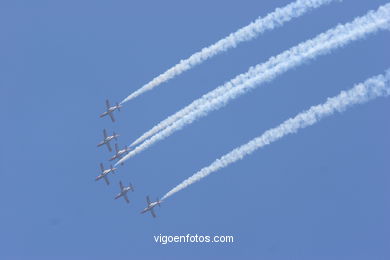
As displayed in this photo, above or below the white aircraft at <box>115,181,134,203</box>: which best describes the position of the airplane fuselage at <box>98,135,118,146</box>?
above

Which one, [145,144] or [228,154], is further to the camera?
[145,144]

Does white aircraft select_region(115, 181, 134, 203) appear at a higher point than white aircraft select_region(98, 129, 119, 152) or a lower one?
lower

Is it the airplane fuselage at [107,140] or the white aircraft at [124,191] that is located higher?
the airplane fuselage at [107,140]

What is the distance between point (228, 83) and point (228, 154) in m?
4.58

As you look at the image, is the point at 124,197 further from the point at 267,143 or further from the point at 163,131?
the point at 267,143

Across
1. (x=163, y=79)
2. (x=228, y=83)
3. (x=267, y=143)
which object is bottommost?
(x=267, y=143)

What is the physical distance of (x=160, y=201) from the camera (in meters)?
65.2

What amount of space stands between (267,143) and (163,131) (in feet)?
27.7

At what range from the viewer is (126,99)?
202 ft

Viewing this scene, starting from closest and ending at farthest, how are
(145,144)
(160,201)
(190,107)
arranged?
(190,107) → (145,144) → (160,201)

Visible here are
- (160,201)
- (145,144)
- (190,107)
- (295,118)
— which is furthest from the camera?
(160,201)

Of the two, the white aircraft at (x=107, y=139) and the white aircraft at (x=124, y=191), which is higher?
the white aircraft at (x=107, y=139)

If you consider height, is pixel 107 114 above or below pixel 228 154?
above

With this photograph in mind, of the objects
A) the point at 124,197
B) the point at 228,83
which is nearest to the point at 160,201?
the point at 124,197
